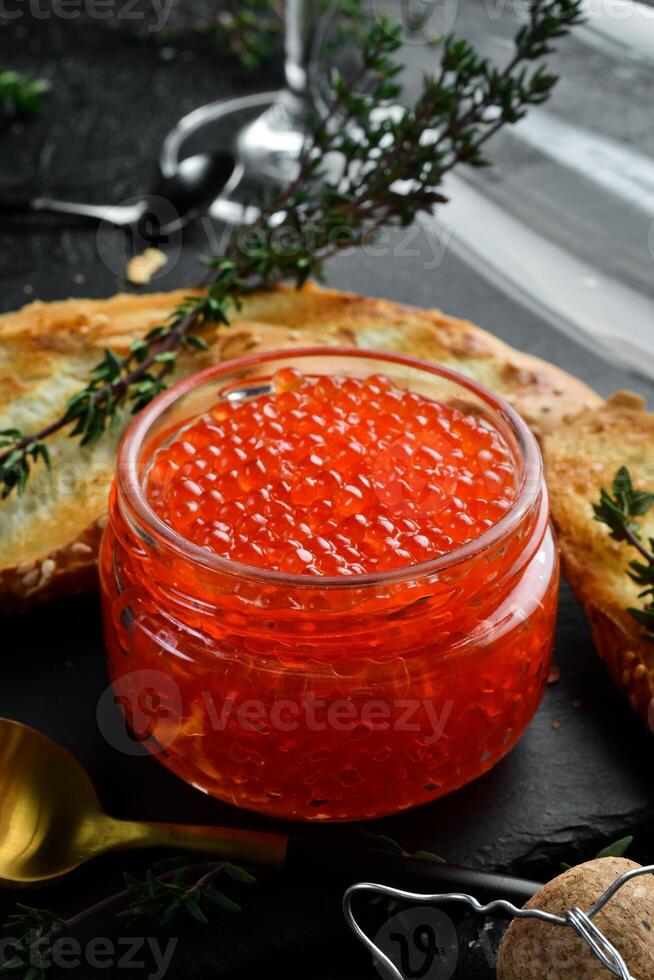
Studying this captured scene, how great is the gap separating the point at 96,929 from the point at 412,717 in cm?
52

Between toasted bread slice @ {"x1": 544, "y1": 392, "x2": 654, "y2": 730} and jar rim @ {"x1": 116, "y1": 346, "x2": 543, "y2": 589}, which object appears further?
toasted bread slice @ {"x1": 544, "y1": 392, "x2": 654, "y2": 730}

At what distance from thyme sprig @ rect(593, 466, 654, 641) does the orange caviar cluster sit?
187 millimetres

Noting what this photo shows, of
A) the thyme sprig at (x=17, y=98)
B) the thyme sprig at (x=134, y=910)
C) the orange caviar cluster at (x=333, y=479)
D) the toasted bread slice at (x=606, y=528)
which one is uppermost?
the orange caviar cluster at (x=333, y=479)

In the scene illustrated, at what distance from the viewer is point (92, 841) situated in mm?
1650

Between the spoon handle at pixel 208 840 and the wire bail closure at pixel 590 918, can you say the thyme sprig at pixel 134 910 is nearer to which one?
the spoon handle at pixel 208 840

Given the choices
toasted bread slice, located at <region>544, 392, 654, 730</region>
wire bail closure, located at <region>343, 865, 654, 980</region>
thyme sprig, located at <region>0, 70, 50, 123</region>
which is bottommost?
thyme sprig, located at <region>0, 70, 50, 123</region>

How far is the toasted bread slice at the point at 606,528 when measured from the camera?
6.08ft

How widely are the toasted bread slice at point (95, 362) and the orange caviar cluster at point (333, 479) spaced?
0.34 m

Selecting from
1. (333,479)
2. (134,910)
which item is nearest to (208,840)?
(134,910)

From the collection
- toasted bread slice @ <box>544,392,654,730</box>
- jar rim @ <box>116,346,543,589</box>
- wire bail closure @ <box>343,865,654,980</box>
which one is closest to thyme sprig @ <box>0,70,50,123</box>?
jar rim @ <box>116,346,543,589</box>

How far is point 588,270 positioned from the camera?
2.89 metres

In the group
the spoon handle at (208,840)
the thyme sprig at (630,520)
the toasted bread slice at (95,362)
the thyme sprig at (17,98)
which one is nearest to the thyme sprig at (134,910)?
the spoon handle at (208,840)

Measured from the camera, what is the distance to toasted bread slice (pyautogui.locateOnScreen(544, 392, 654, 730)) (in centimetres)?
185

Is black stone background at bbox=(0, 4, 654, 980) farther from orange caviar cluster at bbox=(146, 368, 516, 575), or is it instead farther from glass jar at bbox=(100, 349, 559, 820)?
orange caviar cluster at bbox=(146, 368, 516, 575)
